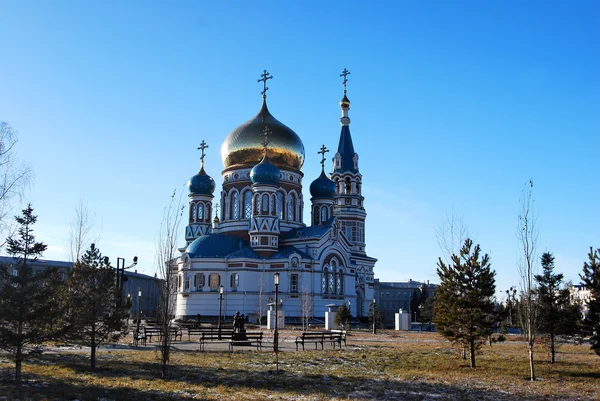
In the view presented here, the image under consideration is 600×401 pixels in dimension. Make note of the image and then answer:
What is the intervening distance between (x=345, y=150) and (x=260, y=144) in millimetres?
12390

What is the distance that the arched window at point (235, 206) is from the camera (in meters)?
61.5

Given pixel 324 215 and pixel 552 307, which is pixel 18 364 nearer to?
pixel 552 307

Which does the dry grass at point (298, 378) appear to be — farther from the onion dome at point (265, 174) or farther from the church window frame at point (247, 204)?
the church window frame at point (247, 204)

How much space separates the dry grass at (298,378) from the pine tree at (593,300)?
1.10 meters

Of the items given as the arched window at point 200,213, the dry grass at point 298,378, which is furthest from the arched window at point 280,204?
the dry grass at point 298,378

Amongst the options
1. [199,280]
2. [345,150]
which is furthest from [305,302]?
[345,150]

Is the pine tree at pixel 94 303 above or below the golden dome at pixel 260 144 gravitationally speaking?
below

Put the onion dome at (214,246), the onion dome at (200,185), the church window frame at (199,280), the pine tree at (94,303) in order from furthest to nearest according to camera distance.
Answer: the onion dome at (200,185)
the onion dome at (214,246)
the church window frame at (199,280)
the pine tree at (94,303)

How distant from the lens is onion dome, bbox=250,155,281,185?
56.9 m

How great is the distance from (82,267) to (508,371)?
13.6 meters

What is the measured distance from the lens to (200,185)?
63.4m

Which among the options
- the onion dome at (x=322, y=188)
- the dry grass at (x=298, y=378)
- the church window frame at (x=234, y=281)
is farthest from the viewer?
the onion dome at (x=322, y=188)

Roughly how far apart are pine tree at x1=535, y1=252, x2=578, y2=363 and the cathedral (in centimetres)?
2856

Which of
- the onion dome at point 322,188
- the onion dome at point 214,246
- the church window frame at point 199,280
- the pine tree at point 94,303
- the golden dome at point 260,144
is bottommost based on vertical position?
the pine tree at point 94,303
